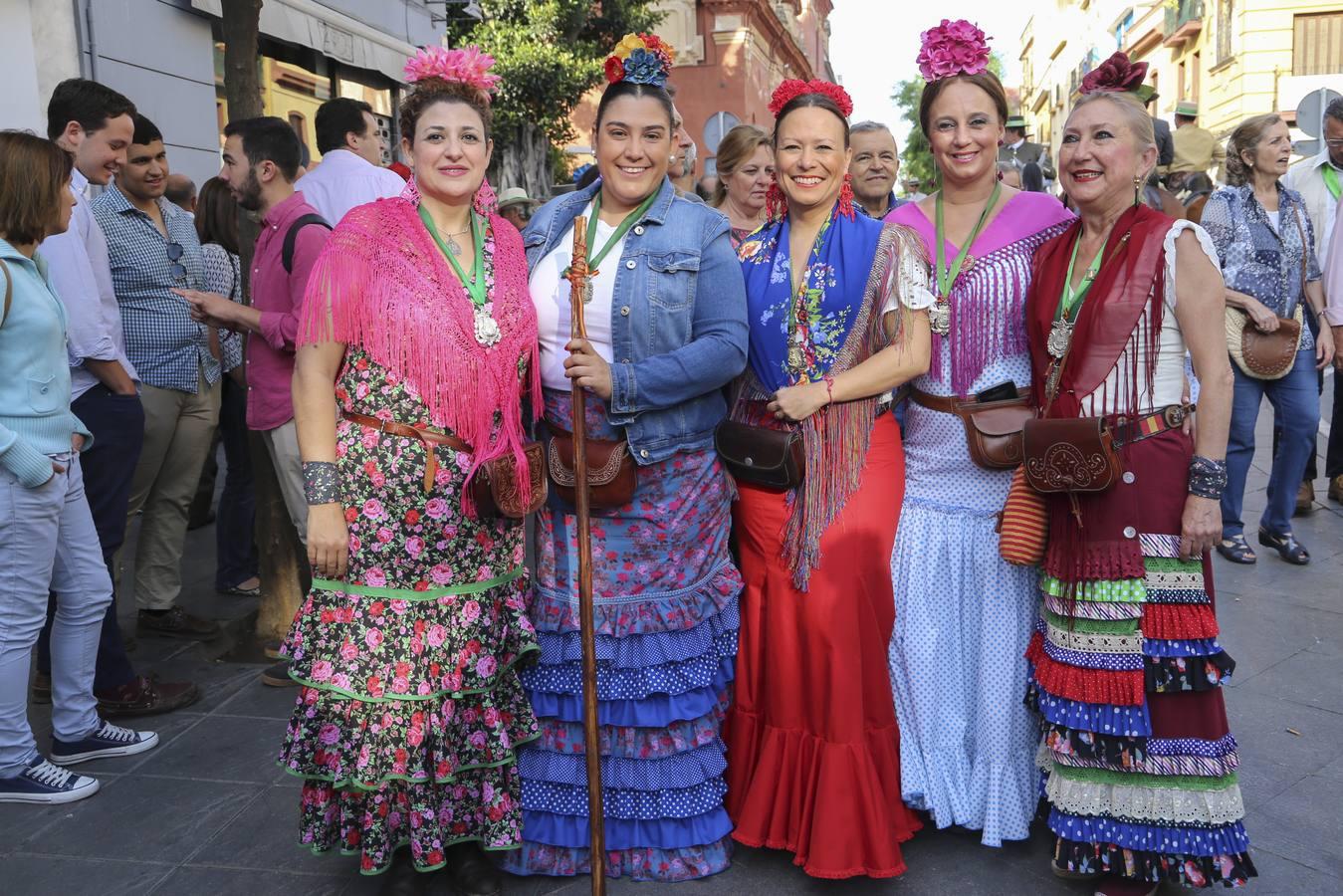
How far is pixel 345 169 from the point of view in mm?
5438

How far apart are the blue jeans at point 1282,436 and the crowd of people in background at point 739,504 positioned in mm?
3357

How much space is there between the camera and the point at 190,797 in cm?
387

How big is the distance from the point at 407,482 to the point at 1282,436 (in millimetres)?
5377

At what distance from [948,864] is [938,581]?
84cm

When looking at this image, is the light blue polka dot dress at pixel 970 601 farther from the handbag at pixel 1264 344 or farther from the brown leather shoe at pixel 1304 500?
the brown leather shoe at pixel 1304 500

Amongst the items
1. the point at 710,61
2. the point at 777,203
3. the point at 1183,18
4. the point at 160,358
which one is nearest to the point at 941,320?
the point at 777,203

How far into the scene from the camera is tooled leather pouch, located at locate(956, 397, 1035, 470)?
3291mm

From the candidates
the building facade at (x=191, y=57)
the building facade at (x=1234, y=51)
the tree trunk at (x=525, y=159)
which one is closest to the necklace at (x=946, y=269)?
the building facade at (x=191, y=57)

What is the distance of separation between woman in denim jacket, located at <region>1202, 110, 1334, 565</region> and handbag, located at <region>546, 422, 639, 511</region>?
4.16 m

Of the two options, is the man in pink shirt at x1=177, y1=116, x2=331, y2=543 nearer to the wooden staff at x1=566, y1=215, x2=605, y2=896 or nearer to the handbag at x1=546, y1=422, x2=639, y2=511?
the handbag at x1=546, y1=422, x2=639, y2=511

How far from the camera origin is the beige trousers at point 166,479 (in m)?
5.31

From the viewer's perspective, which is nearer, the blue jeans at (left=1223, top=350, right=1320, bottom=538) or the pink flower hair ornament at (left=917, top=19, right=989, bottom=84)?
the pink flower hair ornament at (left=917, top=19, right=989, bottom=84)

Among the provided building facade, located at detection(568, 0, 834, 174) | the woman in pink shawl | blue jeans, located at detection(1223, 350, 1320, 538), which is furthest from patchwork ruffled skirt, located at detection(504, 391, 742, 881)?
building facade, located at detection(568, 0, 834, 174)

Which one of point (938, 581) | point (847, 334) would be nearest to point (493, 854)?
point (938, 581)
